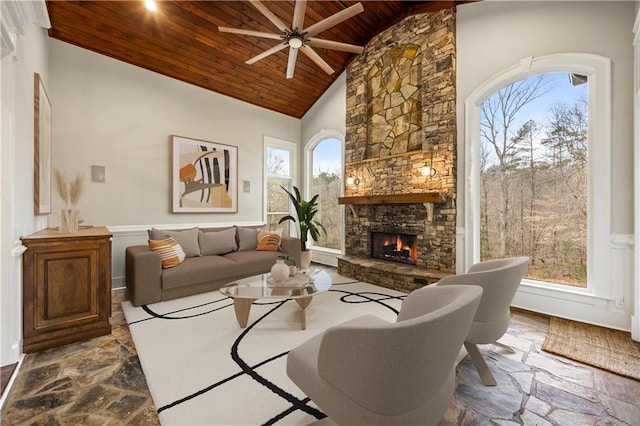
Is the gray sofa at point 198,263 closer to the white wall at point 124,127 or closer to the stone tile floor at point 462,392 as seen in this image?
the white wall at point 124,127

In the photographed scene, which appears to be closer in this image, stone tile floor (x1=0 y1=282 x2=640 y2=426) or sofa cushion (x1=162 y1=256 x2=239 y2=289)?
stone tile floor (x1=0 y1=282 x2=640 y2=426)

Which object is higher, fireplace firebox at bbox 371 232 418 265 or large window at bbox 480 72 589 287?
large window at bbox 480 72 589 287

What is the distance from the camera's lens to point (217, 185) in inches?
203

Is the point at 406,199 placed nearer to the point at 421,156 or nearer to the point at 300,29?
the point at 421,156

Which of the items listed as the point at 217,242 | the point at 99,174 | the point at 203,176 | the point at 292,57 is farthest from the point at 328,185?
the point at 99,174

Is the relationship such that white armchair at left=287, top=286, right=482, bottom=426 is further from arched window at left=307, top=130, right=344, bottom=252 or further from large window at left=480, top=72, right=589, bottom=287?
arched window at left=307, top=130, right=344, bottom=252

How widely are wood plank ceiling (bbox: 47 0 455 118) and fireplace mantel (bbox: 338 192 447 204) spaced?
2.72m

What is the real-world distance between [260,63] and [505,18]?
3.76 m

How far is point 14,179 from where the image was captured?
6.93 feet

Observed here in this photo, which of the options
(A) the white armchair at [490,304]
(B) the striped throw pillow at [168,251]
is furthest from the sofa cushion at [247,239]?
(A) the white armchair at [490,304]

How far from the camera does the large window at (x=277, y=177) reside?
613cm

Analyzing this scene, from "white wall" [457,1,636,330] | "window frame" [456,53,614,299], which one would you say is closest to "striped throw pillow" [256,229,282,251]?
"white wall" [457,1,636,330]

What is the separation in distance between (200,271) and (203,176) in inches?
79.0

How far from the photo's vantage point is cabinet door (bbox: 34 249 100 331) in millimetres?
2311
